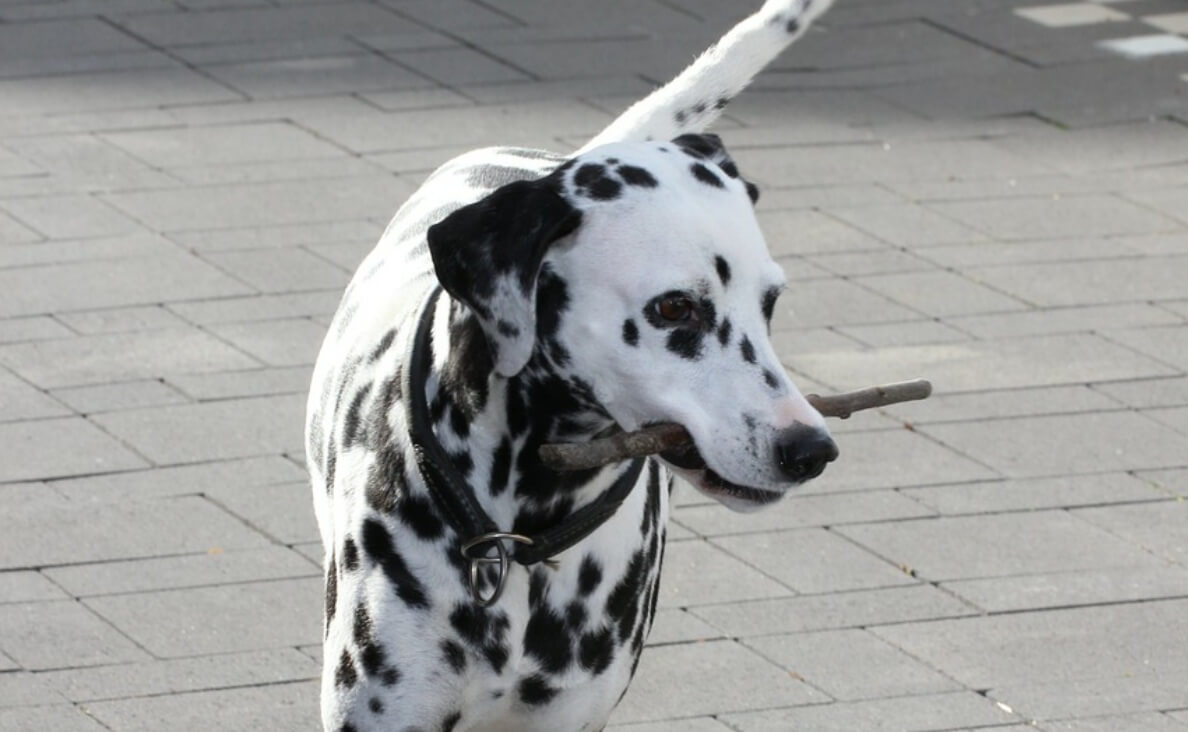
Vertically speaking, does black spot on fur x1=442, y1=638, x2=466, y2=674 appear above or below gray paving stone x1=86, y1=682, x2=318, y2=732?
above

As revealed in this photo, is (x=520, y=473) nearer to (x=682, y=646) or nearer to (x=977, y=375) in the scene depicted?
(x=682, y=646)

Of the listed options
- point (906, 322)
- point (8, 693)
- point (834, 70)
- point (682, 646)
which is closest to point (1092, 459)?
point (906, 322)

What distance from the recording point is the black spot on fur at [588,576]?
4125 millimetres

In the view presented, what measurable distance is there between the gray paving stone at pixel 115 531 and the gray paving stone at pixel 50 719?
79 centimetres

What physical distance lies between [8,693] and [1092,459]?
3.34 m

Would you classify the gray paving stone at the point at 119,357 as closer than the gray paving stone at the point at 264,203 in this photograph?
Yes

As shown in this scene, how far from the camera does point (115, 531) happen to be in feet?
20.2

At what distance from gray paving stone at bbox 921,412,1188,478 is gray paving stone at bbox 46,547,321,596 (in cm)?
216

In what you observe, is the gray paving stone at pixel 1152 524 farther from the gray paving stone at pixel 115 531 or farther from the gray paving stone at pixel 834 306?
the gray paving stone at pixel 115 531

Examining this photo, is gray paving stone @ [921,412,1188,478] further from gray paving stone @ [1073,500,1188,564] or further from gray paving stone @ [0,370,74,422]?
gray paving stone @ [0,370,74,422]

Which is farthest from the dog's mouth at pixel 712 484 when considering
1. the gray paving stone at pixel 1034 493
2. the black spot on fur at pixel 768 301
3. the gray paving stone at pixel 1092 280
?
the gray paving stone at pixel 1092 280

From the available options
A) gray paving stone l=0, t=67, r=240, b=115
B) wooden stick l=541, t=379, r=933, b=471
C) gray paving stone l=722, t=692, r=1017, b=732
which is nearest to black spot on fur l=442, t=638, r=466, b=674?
Result: wooden stick l=541, t=379, r=933, b=471

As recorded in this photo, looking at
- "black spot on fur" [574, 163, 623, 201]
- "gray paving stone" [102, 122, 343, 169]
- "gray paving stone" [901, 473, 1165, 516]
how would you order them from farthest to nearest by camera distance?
"gray paving stone" [102, 122, 343, 169] < "gray paving stone" [901, 473, 1165, 516] < "black spot on fur" [574, 163, 623, 201]

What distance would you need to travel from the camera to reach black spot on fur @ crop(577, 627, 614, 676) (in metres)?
4.13
